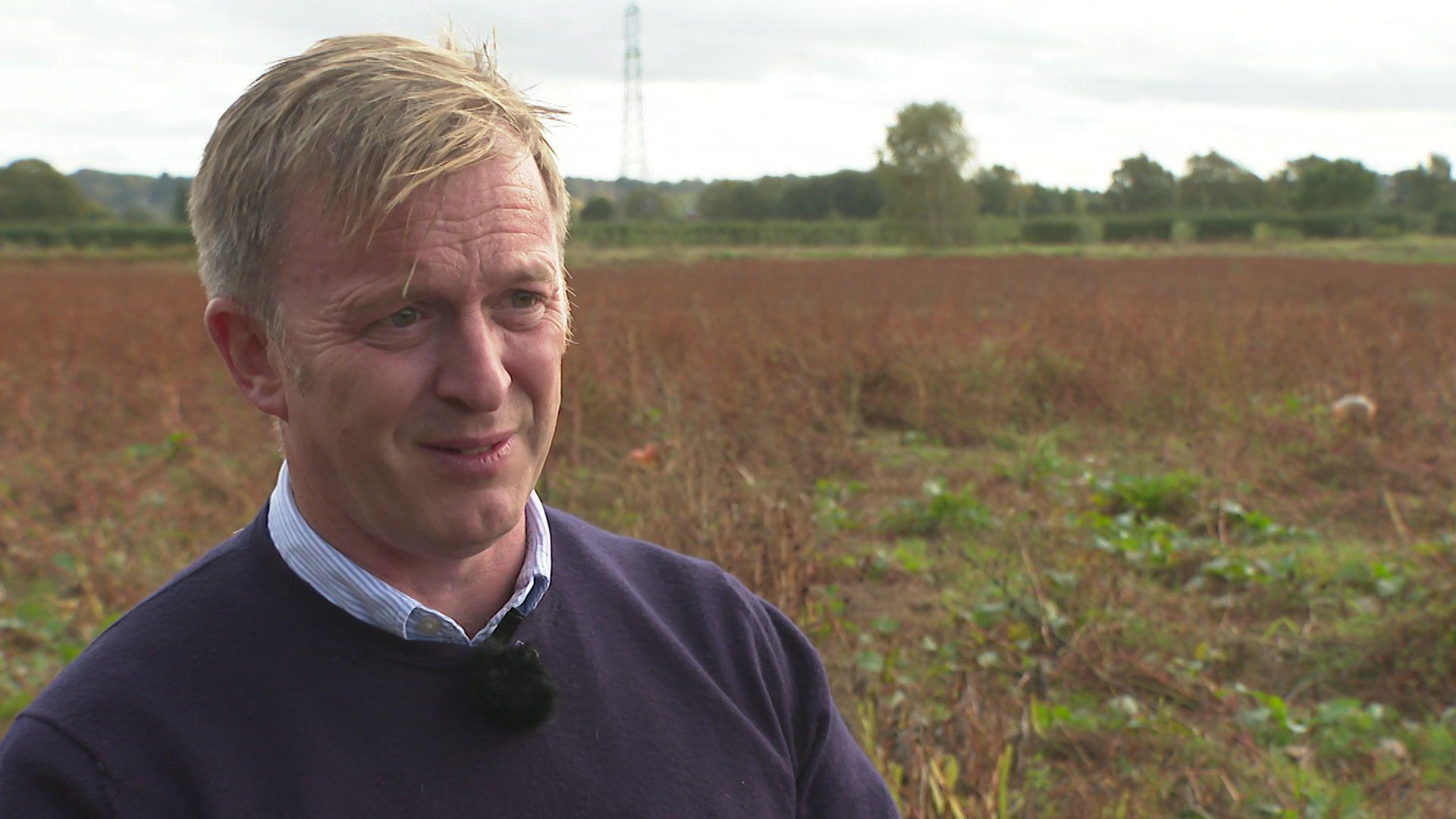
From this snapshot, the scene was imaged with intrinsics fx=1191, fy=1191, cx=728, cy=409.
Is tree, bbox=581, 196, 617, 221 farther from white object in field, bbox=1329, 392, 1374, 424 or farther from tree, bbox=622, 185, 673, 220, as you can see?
white object in field, bbox=1329, 392, 1374, 424

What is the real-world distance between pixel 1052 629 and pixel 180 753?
3527mm

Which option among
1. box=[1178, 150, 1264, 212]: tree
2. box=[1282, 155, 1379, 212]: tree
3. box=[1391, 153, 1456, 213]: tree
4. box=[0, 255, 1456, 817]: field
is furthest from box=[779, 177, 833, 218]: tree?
box=[0, 255, 1456, 817]: field

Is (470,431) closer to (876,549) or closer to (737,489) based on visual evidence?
(737,489)

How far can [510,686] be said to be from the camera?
3.87 feet

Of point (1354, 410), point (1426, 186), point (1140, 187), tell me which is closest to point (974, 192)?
point (1140, 187)

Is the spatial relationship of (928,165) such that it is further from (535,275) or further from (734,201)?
(535,275)

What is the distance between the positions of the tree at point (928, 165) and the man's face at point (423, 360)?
53508mm

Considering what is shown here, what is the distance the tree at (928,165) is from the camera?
55031 mm

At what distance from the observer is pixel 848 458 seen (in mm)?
6770

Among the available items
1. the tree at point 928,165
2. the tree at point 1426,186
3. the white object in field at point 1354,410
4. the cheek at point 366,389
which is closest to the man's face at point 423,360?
the cheek at point 366,389

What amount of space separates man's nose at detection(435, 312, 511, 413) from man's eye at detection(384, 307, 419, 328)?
1.6 inches

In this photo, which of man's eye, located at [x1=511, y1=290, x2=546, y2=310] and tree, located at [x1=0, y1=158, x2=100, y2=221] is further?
tree, located at [x1=0, y1=158, x2=100, y2=221]

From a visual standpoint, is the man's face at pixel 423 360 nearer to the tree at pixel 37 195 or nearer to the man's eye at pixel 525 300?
the man's eye at pixel 525 300

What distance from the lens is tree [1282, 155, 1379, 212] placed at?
54.0 meters
